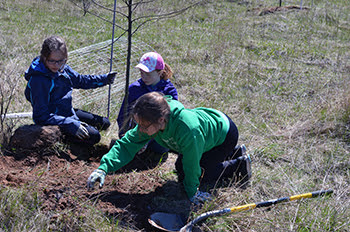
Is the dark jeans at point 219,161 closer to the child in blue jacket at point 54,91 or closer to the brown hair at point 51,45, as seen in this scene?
the child in blue jacket at point 54,91

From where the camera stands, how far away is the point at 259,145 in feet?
11.7

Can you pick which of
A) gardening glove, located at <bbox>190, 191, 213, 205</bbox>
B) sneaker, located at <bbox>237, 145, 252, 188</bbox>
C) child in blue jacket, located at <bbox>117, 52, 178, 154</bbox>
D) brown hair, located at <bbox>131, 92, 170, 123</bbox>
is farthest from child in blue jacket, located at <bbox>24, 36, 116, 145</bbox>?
sneaker, located at <bbox>237, 145, 252, 188</bbox>

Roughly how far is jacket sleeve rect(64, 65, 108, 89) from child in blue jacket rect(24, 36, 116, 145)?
0.05m

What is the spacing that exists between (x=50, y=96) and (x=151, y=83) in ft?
2.92

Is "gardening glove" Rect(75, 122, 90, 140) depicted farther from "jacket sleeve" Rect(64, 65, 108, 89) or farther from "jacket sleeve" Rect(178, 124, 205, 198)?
"jacket sleeve" Rect(178, 124, 205, 198)

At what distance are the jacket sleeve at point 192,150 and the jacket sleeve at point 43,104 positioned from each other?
1074mm

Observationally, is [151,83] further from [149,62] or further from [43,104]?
[43,104]

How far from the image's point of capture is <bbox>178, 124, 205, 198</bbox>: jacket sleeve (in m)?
2.30

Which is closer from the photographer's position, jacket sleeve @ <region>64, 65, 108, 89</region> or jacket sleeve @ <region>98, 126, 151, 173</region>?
jacket sleeve @ <region>98, 126, 151, 173</region>

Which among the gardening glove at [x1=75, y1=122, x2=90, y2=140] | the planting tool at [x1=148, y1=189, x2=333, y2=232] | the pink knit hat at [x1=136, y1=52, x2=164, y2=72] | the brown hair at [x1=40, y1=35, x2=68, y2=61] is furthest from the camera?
the pink knit hat at [x1=136, y1=52, x2=164, y2=72]

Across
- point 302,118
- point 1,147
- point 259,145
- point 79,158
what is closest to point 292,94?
point 302,118

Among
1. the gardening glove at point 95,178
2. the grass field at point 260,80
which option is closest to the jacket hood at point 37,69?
the grass field at point 260,80

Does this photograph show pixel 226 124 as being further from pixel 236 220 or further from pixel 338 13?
pixel 338 13

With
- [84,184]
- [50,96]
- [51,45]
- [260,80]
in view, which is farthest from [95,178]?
[260,80]
